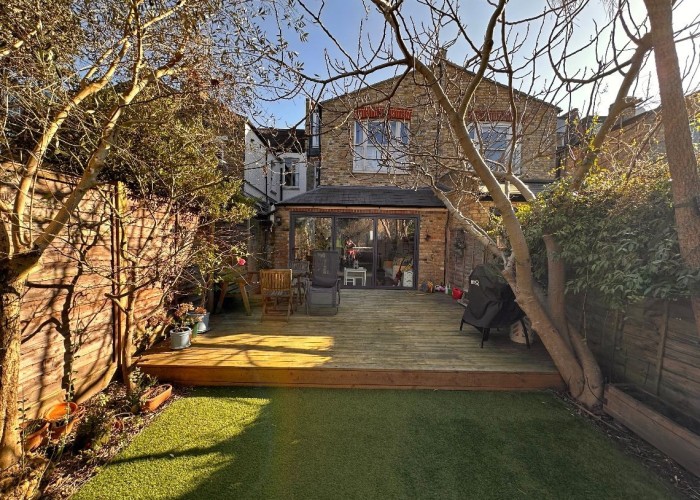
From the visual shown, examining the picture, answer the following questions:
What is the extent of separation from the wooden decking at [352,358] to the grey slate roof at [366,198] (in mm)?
4165

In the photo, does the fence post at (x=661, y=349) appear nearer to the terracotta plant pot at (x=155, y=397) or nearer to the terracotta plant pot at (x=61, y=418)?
the terracotta plant pot at (x=155, y=397)

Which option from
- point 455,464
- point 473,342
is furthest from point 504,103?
point 455,464

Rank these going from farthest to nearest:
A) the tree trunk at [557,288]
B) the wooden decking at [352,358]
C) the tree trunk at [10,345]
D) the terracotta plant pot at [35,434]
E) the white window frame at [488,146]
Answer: the white window frame at [488,146], the wooden decking at [352,358], the tree trunk at [557,288], the terracotta plant pot at [35,434], the tree trunk at [10,345]

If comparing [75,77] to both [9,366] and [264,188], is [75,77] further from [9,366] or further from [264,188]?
[264,188]

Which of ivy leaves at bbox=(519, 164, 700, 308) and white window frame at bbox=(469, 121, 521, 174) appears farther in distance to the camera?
white window frame at bbox=(469, 121, 521, 174)

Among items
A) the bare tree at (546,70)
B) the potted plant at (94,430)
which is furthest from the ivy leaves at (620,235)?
the potted plant at (94,430)

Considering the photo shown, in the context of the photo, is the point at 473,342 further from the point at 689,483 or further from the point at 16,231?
the point at 16,231

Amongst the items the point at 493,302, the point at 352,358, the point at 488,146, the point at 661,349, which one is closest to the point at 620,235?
the point at 661,349

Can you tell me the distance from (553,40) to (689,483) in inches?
161

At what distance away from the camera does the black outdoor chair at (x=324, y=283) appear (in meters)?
6.27

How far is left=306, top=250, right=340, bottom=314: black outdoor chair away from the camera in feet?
20.6

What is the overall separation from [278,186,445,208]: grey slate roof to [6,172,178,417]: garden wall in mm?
5811

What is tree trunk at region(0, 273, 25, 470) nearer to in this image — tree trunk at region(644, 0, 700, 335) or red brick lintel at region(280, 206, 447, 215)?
tree trunk at region(644, 0, 700, 335)

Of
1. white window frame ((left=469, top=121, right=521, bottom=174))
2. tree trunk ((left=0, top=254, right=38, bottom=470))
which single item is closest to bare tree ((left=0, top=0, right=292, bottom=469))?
tree trunk ((left=0, top=254, right=38, bottom=470))
